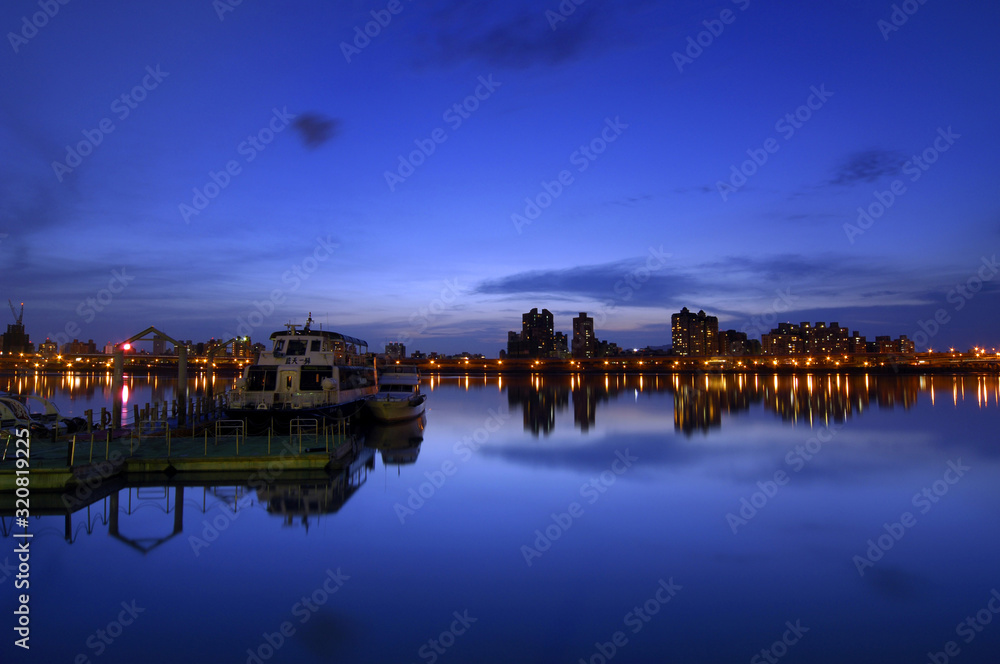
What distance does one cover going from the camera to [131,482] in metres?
20.7

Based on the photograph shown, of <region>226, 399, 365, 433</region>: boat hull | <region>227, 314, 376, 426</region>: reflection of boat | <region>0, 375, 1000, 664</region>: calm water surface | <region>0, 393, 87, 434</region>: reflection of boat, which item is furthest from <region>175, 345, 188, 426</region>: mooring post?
<region>0, 375, 1000, 664</region>: calm water surface

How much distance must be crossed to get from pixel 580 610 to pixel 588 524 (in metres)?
6.29

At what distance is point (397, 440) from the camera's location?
3544 centimetres

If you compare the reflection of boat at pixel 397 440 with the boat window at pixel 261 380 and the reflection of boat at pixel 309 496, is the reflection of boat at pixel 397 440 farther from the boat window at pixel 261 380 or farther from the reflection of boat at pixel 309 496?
the boat window at pixel 261 380

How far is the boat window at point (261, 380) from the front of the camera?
113 ft

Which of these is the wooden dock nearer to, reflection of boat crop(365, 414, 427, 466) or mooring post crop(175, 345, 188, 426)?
reflection of boat crop(365, 414, 427, 466)

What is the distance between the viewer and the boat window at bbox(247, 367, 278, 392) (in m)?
34.4

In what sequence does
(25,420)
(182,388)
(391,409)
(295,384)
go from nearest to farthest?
(25,420)
(295,384)
(182,388)
(391,409)

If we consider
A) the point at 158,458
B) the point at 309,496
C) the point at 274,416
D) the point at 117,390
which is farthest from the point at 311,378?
the point at 309,496

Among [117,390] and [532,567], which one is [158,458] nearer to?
[117,390]

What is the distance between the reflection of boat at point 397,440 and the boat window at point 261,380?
20.5 ft

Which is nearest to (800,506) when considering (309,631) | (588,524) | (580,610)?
(588,524)

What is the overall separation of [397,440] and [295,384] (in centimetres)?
665

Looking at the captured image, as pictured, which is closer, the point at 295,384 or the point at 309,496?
the point at 309,496
